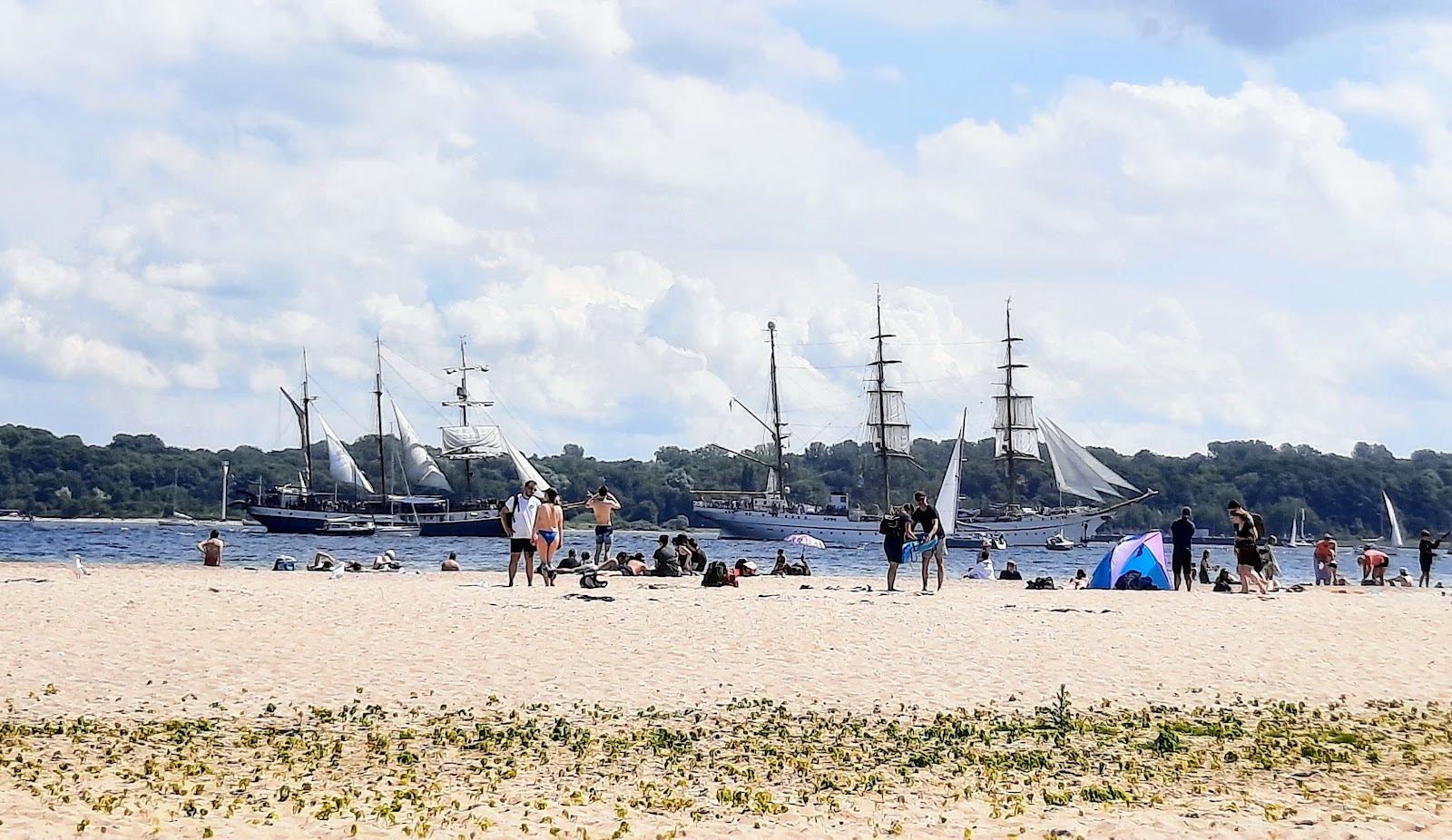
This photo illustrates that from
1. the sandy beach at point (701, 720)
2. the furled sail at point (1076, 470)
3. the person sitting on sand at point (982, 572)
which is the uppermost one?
the furled sail at point (1076, 470)

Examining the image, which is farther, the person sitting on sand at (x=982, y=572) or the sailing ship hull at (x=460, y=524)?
the sailing ship hull at (x=460, y=524)

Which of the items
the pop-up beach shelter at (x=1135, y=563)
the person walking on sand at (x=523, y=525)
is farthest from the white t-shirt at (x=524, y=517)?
the pop-up beach shelter at (x=1135, y=563)

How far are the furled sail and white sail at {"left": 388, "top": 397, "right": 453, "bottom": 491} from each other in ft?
150

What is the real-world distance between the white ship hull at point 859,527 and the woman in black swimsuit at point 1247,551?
306 ft

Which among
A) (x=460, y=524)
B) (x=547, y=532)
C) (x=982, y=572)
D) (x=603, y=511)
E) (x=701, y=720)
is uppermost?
(x=603, y=511)

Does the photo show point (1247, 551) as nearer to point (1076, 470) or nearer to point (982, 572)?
point (982, 572)

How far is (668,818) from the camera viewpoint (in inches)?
374

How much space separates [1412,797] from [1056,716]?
123 inches

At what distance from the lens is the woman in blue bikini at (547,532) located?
24.2 meters

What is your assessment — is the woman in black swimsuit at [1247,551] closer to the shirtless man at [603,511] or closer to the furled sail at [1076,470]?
the shirtless man at [603,511]

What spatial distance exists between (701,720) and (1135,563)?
19682mm

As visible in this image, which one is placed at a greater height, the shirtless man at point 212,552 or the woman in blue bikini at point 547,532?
the woman in blue bikini at point 547,532

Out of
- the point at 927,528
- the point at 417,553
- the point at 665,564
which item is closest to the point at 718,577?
the point at 665,564

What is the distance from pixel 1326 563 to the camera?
117 ft
